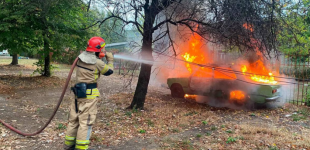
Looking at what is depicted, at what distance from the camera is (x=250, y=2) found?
590 centimetres

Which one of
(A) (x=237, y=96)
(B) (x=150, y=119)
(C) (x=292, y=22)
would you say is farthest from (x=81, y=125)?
(C) (x=292, y=22)

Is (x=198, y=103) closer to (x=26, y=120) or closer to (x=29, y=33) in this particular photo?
(x=26, y=120)

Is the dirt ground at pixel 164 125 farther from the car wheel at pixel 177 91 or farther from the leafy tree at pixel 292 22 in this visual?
the leafy tree at pixel 292 22

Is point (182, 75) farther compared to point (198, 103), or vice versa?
point (182, 75)

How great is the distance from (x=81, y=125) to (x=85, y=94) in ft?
1.76

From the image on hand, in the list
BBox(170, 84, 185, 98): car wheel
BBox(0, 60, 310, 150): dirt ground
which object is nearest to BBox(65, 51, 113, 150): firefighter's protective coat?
BBox(0, 60, 310, 150): dirt ground

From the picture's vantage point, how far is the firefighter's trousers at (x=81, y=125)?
151 inches

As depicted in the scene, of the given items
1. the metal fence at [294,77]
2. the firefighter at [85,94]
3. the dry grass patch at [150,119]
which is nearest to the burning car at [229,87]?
the dry grass patch at [150,119]

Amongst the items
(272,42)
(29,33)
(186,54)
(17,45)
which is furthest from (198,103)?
(17,45)

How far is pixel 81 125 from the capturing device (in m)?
3.89

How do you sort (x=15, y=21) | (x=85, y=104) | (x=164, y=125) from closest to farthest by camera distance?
(x=85, y=104) < (x=164, y=125) < (x=15, y=21)

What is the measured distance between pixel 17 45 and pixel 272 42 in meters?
10.5

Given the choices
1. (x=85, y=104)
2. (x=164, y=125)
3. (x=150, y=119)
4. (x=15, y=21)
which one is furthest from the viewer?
(x=15, y=21)

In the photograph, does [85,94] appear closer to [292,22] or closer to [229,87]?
[229,87]
